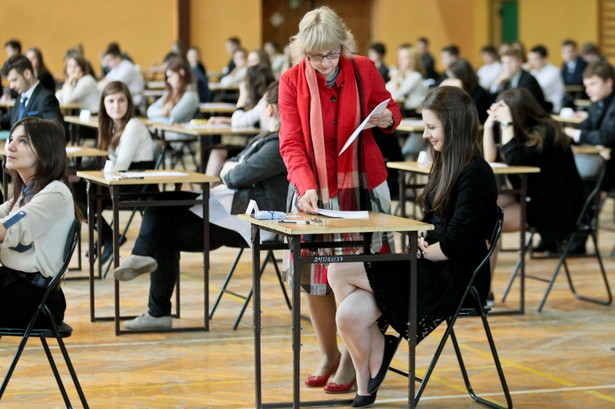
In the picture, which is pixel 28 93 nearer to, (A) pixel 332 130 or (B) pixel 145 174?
(B) pixel 145 174

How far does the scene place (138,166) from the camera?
19.2 feet

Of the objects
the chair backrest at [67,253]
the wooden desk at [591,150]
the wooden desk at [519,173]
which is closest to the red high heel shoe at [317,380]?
the chair backrest at [67,253]

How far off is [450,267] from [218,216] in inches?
62.9

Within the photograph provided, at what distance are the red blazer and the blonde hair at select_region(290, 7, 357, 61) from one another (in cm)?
14

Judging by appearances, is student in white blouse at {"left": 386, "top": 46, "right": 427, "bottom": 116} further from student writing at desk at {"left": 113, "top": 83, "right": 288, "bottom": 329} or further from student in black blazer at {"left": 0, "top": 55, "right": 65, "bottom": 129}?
student writing at desk at {"left": 113, "top": 83, "right": 288, "bottom": 329}

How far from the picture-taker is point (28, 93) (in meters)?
6.77

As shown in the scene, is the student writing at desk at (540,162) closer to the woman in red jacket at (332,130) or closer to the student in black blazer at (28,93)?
the woman in red jacket at (332,130)

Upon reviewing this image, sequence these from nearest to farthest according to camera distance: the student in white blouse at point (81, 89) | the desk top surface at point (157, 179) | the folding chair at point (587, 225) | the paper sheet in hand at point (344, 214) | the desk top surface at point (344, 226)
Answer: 1. the desk top surface at point (344, 226)
2. the paper sheet in hand at point (344, 214)
3. the desk top surface at point (157, 179)
4. the folding chair at point (587, 225)
5. the student in white blouse at point (81, 89)

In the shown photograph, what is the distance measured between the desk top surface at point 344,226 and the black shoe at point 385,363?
48cm

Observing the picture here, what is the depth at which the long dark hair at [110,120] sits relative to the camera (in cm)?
576

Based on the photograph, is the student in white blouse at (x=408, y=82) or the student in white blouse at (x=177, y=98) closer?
the student in white blouse at (x=177, y=98)

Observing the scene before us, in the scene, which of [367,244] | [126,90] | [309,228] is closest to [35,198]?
[309,228]

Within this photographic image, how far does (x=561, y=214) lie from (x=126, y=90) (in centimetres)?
245

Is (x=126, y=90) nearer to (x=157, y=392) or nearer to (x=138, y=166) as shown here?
(x=138, y=166)
